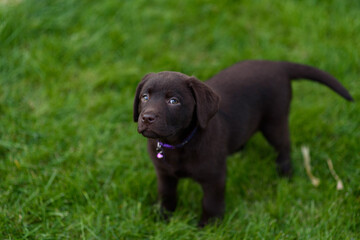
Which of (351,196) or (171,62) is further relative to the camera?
(171,62)

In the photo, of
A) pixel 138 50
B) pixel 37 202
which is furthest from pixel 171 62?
pixel 37 202

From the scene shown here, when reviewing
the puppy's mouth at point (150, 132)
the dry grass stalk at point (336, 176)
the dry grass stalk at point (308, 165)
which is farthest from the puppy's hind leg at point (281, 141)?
the puppy's mouth at point (150, 132)

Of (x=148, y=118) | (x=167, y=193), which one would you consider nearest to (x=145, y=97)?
(x=148, y=118)

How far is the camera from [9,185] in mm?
3232

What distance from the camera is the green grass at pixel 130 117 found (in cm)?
309

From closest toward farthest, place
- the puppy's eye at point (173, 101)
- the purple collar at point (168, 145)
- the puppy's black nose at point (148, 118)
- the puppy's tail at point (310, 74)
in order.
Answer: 1. the puppy's black nose at point (148, 118)
2. the puppy's eye at point (173, 101)
3. the purple collar at point (168, 145)
4. the puppy's tail at point (310, 74)

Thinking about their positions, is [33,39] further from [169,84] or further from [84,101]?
[169,84]

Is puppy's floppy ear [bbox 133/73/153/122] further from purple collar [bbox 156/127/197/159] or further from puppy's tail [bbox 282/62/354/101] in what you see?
puppy's tail [bbox 282/62/354/101]

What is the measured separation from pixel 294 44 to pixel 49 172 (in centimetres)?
312

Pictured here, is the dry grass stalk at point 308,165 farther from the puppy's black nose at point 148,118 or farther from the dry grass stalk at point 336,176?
the puppy's black nose at point 148,118

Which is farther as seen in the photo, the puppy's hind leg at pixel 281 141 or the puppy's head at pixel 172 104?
the puppy's hind leg at pixel 281 141

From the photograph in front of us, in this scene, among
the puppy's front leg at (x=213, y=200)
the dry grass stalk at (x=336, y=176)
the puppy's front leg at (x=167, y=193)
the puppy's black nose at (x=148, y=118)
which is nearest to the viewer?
the puppy's black nose at (x=148, y=118)

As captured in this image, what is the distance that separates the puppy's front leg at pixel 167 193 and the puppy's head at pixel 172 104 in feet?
1.87

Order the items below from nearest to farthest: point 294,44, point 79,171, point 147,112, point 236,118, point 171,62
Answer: point 147,112 < point 236,118 < point 79,171 < point 171,62 < point 294,44
